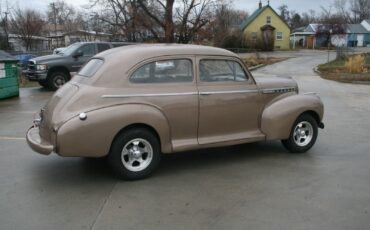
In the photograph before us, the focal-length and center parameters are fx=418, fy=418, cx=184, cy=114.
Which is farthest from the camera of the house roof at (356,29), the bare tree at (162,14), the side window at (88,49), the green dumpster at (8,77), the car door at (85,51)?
the house roof at (356,29)

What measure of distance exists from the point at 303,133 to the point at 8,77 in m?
10.7

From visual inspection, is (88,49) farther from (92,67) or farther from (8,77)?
(92,67)

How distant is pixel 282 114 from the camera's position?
652 centimetres

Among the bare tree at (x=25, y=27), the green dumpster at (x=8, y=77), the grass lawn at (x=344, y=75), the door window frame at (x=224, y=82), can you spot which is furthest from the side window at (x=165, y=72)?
the bare tree at (x=25, y=27)

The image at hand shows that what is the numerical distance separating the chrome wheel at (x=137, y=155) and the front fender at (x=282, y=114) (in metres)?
1.95

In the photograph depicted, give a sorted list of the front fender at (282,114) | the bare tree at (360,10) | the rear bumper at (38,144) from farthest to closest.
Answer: the bare tree at (360,10) < the front fender at (282,114) < the rear bumper at (38,144)

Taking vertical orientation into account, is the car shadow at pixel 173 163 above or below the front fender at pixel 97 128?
below

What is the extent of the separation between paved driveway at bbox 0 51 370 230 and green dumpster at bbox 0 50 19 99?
6.69 metres

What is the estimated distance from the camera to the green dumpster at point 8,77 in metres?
13.6

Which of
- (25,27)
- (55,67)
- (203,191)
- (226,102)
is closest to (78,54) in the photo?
(55,67)

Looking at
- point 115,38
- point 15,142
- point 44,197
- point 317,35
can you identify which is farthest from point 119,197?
point 317,35

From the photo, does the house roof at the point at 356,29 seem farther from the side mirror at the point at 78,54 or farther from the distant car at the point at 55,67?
the distant car at the point at 55,67

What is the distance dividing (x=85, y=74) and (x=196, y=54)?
1.63 m

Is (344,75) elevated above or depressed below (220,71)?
below
